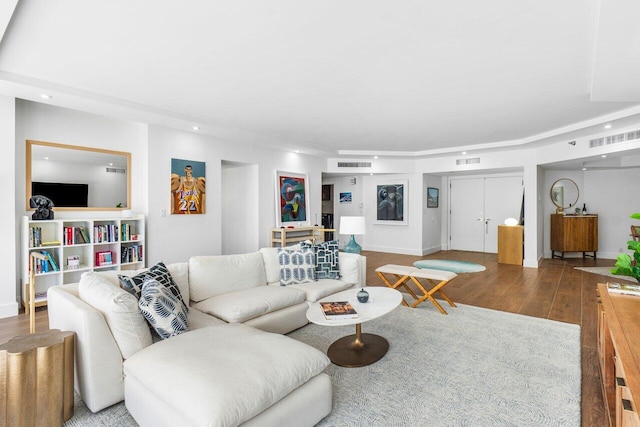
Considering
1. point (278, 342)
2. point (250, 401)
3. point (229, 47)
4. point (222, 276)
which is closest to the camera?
point (250, 401)

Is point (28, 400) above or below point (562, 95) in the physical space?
below

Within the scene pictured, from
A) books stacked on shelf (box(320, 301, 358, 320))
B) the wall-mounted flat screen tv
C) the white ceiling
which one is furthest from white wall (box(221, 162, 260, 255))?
books stacked on shelf (box(320, 301, 358, 320))

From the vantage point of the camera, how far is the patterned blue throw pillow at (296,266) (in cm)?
365

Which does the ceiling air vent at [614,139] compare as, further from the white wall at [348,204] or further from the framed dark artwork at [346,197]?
the framed dark artwork at [346,197]

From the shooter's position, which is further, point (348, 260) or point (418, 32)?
point (348, 260)

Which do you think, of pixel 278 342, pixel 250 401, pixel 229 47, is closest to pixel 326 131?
pixel 229 47

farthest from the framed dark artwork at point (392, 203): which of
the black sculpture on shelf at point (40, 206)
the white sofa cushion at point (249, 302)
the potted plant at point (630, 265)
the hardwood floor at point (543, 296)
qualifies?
the black sculpture on shelf at point (40, 206)

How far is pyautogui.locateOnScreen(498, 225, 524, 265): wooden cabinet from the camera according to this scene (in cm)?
696

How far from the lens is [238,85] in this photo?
343 cm

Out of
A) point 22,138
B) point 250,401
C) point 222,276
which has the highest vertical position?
point 22,138

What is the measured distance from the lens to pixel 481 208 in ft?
27.9

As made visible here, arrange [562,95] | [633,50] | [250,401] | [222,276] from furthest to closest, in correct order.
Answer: [562,95] → [222,276] → [633,50] → [250,401]

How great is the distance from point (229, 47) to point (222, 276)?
2.01 m

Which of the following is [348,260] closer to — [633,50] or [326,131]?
[326,131]
